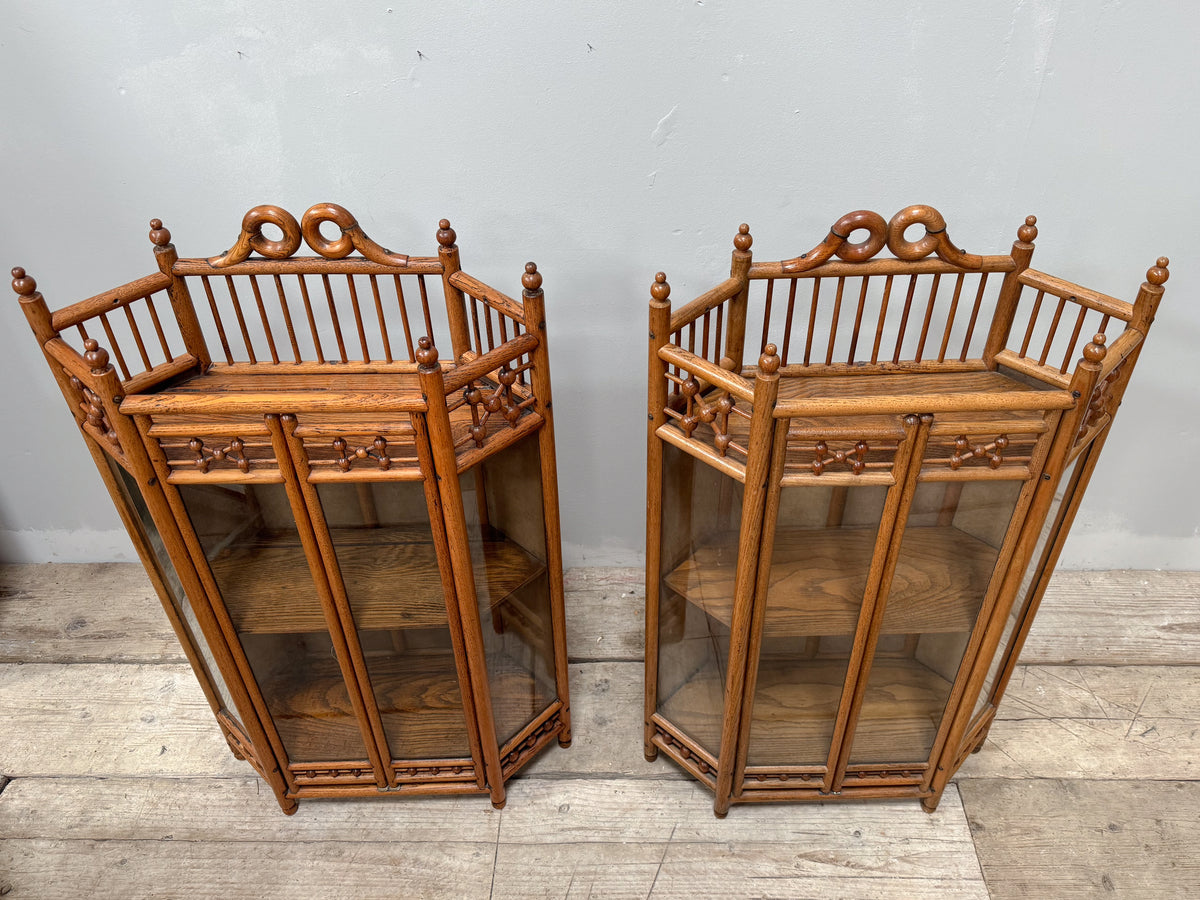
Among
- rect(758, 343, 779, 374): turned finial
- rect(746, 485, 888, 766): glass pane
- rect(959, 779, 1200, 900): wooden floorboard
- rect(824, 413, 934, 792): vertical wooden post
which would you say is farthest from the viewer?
rect(959, 779, 1200, 900): wooden floorboard

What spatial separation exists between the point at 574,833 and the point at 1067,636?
3.94 feet

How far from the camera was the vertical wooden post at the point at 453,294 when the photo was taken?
130 centimetres

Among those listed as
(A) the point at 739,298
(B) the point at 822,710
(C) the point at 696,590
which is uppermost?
(A) the point at 739,298

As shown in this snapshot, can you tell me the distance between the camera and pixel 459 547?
3.80 feet

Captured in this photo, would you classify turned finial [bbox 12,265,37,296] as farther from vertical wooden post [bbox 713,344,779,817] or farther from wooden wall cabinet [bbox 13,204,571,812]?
vertical wooden post [bbox 713,344,779,817]

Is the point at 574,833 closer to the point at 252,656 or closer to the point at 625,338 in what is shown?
the point at 252,656

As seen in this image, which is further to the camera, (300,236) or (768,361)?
(300,236)

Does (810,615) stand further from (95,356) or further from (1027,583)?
(95,356)

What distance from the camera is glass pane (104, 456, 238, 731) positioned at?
46.3 inches

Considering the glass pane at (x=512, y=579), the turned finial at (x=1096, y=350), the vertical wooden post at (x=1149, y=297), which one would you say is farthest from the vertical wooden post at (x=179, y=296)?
the vertical wooden post at (x=1149, y=297)

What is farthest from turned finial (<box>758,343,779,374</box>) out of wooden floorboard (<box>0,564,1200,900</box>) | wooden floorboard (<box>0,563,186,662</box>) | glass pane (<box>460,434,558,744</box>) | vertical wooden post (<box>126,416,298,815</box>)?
wooden floorboard (<box>0,563,186,662</box>)

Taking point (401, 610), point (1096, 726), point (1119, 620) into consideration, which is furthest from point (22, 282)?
point (1119, 620)

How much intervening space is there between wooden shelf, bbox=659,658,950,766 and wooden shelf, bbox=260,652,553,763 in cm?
35

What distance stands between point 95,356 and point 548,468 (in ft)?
2.09
